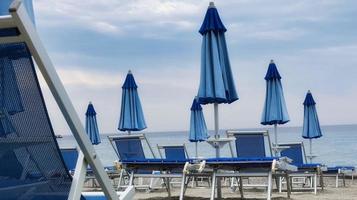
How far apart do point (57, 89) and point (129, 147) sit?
5313 mm

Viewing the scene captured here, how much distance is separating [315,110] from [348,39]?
11.0 m

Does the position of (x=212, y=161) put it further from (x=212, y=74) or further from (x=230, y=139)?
(x=212, y=74)

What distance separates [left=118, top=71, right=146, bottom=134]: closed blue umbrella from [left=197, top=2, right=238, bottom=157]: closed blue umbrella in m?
3.27

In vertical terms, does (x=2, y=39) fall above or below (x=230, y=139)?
above

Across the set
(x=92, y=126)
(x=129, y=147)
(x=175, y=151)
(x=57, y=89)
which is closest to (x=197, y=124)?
(x=92, y=126)

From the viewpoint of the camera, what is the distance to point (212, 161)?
516 centimetres

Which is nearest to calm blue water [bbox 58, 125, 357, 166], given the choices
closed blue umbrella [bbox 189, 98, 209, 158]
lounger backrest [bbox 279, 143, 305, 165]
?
closed blue umbrella [bbox 189, 98, 209, 158]

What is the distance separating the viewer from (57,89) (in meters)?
1.79

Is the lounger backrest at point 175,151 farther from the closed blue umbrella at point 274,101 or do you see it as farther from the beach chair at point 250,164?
the beach chair at point 250,164

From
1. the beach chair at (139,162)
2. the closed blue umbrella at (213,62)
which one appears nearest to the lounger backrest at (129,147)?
the beach chair at (139,162)

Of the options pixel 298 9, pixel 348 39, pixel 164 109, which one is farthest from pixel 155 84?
pixel 348 39

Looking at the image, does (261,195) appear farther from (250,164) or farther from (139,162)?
(250,164)

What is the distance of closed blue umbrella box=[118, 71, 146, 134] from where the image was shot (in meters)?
9.61

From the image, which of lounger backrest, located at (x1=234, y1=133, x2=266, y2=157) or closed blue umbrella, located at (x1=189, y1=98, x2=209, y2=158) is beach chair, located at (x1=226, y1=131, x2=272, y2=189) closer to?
lounger backrest, located at (x1=234, y1=133, x2=266, y2=157)
